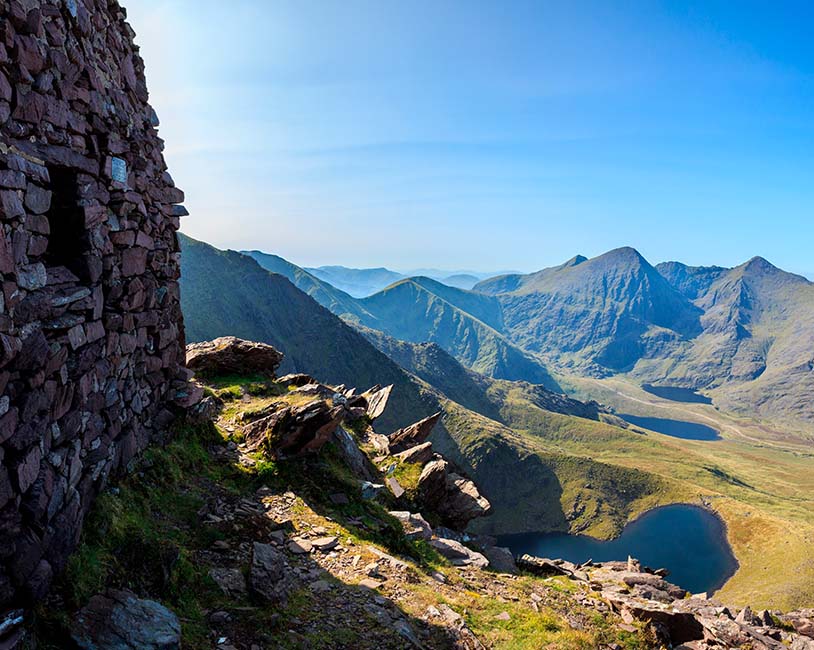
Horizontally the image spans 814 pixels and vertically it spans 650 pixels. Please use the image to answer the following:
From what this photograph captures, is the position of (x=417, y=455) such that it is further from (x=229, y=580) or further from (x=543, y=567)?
(x=229, y=580)

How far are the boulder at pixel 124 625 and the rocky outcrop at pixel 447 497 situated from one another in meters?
A: 15.6

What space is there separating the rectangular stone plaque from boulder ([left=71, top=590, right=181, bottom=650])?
339 inches

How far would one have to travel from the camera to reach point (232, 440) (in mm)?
17750

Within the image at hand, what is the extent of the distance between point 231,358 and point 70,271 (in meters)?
17.6

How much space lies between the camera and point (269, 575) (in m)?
10.7

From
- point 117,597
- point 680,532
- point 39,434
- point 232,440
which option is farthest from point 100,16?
point 680,532

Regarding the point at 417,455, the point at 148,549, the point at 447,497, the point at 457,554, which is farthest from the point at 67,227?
the point at 447,497

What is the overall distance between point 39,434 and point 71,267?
3600 millimetres

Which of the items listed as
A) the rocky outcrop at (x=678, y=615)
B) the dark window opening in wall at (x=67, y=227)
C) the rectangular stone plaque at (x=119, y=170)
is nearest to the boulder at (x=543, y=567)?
the rocky outcrop at (x=678, y=615)

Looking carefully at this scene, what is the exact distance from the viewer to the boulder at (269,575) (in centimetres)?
1019

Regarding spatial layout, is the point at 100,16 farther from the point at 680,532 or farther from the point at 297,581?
the point at 680,532

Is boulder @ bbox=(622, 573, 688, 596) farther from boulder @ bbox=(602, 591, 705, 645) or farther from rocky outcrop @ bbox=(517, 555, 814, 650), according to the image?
boulder @ bbox=(602, 591, 705, 645)

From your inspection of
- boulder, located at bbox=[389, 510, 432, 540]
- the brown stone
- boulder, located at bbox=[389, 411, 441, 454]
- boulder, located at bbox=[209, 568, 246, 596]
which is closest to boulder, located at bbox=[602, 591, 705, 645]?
boulder, located at bbox=[389, 510, 432, 540]

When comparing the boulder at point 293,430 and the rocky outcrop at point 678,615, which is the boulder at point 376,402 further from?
the rocky outcrop at point 678,615
